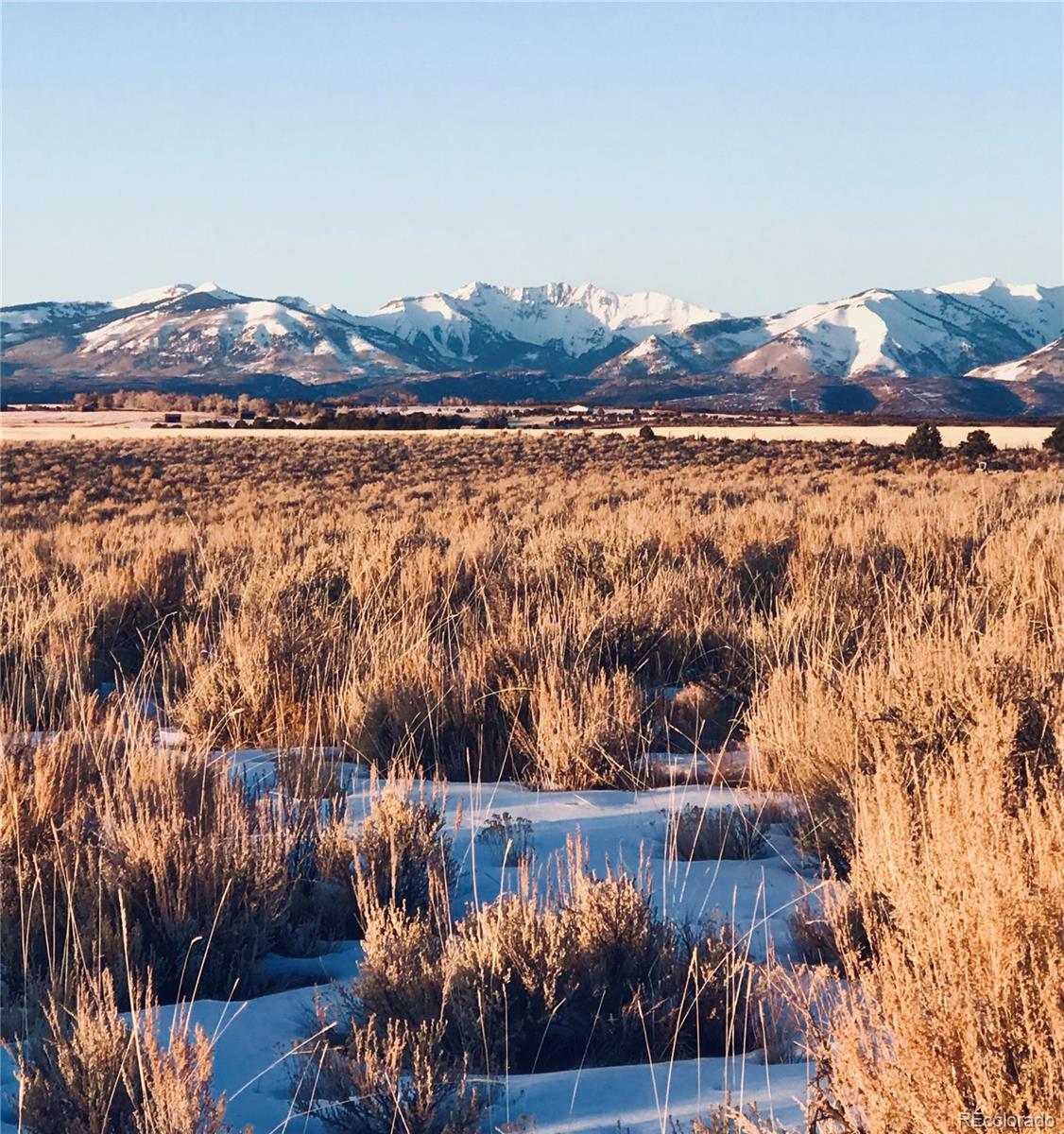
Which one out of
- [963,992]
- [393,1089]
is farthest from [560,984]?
[963,992]

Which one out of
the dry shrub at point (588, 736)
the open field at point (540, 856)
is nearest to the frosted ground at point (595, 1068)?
the open field at point (540, 856)

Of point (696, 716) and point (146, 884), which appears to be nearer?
point (146, 884)

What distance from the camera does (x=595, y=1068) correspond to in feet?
8.41

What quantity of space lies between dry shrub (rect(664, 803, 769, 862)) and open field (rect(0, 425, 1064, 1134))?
0.01 m

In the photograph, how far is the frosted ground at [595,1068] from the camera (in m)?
2.34

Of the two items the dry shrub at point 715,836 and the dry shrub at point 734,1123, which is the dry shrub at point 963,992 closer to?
the dry shrub at point 734,1123

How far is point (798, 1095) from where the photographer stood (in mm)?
2289

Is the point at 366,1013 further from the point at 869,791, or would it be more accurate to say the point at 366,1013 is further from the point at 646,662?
the point at 646,662

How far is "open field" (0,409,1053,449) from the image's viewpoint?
154 feet

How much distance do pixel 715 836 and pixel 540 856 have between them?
1.85ft

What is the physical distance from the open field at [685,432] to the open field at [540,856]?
33.3 meters

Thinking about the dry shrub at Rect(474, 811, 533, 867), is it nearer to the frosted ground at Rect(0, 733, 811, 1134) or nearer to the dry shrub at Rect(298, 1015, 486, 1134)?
the frosted ground at Rect(0, 733, 811, 1134)

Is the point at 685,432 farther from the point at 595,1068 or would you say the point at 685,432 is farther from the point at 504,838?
the point at 595,1068

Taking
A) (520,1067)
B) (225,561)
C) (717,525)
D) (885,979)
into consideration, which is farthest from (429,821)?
→ (717,525)
